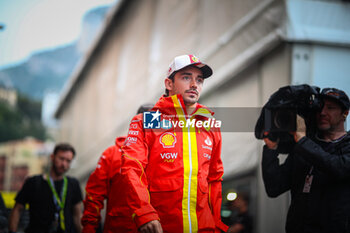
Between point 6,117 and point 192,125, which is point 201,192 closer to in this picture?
point 192,125

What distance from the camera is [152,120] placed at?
323cm

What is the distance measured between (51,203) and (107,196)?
129 centimetres

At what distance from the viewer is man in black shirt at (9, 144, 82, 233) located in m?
4.91

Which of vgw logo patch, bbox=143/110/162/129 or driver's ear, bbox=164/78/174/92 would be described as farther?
driver's ear, bbox=164/78/174/92

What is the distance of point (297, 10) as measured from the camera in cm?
579

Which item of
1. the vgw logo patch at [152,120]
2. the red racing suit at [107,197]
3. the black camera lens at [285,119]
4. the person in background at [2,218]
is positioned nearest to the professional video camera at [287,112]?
the black camera lens at [285,119]

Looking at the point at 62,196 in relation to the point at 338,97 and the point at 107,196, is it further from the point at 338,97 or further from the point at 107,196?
the point at 338,97

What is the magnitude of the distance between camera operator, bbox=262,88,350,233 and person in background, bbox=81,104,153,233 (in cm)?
138

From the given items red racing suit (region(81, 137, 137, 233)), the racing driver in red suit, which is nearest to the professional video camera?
the racing driver in red suit

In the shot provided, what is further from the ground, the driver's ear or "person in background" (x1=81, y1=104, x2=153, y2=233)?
the driver's ear

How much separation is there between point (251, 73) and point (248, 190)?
1.93 m

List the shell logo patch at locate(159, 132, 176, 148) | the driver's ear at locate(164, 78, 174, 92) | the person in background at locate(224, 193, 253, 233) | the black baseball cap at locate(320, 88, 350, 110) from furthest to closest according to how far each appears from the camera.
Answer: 1. the person in background at locate(224, 193, 253, 233)
2. the black baseball cap at locate(320, 88, 350, 110)
3. the driver's ear at locate(164, 78, 174, 92)
4. the shell logo patch at locate(159, 132, 176, 148)

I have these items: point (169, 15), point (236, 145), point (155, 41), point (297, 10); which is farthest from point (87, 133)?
point (297, 10)

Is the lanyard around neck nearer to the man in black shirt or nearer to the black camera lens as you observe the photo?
the man in black shirt
